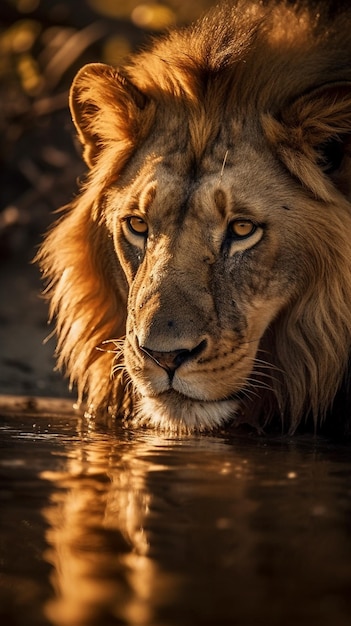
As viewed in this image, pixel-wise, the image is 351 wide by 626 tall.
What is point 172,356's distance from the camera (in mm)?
3908

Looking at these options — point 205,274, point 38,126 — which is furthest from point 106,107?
point 38,126

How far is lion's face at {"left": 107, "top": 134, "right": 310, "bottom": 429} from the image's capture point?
157 inches

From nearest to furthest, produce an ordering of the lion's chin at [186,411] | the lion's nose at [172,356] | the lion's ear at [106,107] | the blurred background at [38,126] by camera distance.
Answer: the lion's nose at [172,356], the lion's chin at [186,411], the lion's ear at [106,107], the blurred background at [38,126]

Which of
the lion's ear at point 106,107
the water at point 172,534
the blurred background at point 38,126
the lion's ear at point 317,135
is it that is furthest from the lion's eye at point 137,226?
the blurred background at point 38,126

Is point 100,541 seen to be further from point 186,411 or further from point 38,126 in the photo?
point 38,126

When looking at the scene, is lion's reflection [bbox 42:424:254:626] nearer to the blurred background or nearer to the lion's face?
the lion's face

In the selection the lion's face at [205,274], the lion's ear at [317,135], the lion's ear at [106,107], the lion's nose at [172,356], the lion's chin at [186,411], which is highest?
the lion's ear at [106,107]

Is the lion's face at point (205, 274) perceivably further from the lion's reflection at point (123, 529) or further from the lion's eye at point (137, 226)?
the lion's reflection at point (123, 529)

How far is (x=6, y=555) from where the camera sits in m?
2.57

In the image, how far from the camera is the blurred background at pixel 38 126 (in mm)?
7020

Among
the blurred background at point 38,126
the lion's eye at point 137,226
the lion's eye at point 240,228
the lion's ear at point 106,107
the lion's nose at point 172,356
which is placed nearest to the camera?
the lion's nose at point 172,356

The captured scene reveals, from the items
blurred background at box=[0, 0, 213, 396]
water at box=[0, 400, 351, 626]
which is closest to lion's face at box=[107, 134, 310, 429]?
water at box=[0, 400, 351, 626]

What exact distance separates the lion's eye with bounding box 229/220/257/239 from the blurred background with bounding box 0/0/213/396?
7.66 ft

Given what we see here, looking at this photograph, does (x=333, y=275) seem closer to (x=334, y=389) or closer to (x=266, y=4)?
(x=334, y=389)
